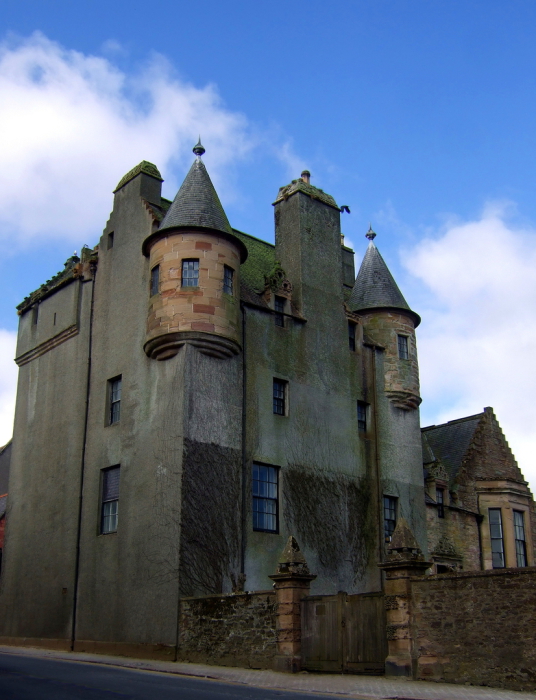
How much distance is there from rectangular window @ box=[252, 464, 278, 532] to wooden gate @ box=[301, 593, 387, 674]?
578cm

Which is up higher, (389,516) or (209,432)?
(209,432)

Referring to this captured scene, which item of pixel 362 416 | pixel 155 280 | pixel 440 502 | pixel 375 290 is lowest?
pixel 440 502

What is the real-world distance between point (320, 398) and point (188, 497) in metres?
6.79

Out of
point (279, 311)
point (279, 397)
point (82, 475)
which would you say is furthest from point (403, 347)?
point (82, 475)

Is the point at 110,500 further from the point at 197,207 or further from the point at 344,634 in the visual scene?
the point at 344,634

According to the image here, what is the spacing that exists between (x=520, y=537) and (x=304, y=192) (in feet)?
53.2

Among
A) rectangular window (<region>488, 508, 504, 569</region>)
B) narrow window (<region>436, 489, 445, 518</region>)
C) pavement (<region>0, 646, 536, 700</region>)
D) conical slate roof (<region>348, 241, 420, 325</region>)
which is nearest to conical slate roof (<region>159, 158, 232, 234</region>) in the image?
conical slate roof (<region>348, 241, 420, 325</region>)

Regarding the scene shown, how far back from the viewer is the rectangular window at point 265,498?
77.7ft

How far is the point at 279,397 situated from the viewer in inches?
1008

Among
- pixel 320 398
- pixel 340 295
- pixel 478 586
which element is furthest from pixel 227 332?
pixel 478 586

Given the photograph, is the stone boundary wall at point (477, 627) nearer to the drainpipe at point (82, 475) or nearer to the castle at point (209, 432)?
the castle at point (209, 432)

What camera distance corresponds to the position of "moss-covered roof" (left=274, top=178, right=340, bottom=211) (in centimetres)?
2908

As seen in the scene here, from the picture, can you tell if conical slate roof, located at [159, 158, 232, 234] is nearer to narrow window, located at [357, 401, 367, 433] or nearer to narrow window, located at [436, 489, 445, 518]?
narrow window, located at [357, 401, 367, 433]

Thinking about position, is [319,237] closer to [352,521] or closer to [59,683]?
[352,521]
